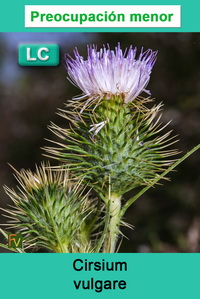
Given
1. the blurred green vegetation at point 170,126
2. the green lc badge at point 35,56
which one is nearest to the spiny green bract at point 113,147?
the green lc badge at point 35,56

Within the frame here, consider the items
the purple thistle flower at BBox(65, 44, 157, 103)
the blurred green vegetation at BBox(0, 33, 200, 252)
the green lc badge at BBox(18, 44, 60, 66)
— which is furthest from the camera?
the blurred green vegetation at BBox(0, 33, 200, 252)

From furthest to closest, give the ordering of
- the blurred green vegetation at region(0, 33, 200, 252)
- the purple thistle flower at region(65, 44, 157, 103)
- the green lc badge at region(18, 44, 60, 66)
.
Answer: the blurred green vegetation at region(0, 33, 200, 252), the green lc badge at region(18, 44, 60, 66), the purple thistle flower at region(65, 44, 157, 103)

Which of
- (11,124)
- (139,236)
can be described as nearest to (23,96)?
(11,124)

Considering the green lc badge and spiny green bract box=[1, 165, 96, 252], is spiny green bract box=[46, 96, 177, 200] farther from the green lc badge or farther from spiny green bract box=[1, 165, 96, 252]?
the green lc badge

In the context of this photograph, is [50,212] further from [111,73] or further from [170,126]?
[170,126]

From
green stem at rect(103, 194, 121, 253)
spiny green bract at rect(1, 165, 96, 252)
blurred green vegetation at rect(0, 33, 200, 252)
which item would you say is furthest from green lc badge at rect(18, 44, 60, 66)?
blurred green vegetation at rect(0, 33, 200, 252)
